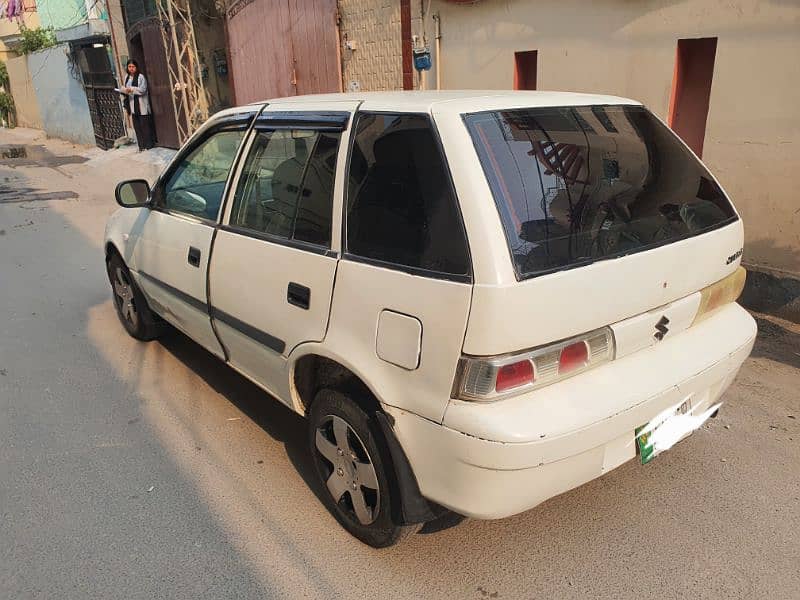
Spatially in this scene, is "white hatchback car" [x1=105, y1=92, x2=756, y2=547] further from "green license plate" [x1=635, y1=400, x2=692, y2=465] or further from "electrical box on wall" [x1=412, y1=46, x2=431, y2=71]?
"electrical box on wall" [x1=412, y1=46, x2=431, y2=71]

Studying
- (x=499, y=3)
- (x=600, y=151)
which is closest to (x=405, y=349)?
(x=600, y=151)

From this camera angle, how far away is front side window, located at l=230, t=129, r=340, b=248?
2.58 m

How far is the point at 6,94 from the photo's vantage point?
2602cm

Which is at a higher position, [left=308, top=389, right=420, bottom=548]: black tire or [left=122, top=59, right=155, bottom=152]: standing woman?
[left=122, top=59, right=155, bottom=152]: standing woman

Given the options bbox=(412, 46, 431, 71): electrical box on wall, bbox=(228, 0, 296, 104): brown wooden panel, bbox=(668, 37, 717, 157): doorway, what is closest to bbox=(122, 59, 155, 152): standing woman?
bbox=(228, 0, 296, 104): brown wooden panel

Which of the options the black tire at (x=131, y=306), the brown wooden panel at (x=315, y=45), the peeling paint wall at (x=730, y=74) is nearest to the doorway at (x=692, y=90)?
the peeling paint wall at (x=730, y=74)

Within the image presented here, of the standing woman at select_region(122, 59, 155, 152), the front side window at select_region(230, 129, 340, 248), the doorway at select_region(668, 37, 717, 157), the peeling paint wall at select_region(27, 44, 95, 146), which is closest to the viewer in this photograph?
the front side window at select_region(230, 129, 340, 248)

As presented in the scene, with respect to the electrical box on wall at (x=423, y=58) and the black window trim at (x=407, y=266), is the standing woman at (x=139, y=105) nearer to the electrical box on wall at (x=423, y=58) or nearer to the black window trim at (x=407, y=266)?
the electrical box on wall at (x=423, y=58)

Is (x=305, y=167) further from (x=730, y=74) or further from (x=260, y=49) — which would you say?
(x=260, y=49)

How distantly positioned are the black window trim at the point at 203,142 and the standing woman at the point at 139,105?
11.8 meters

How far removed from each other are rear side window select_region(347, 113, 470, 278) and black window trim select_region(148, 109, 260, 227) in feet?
3.03

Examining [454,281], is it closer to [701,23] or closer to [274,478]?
[274,478]

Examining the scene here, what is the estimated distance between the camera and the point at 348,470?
2.58 meters

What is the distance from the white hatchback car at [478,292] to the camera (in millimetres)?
2018
